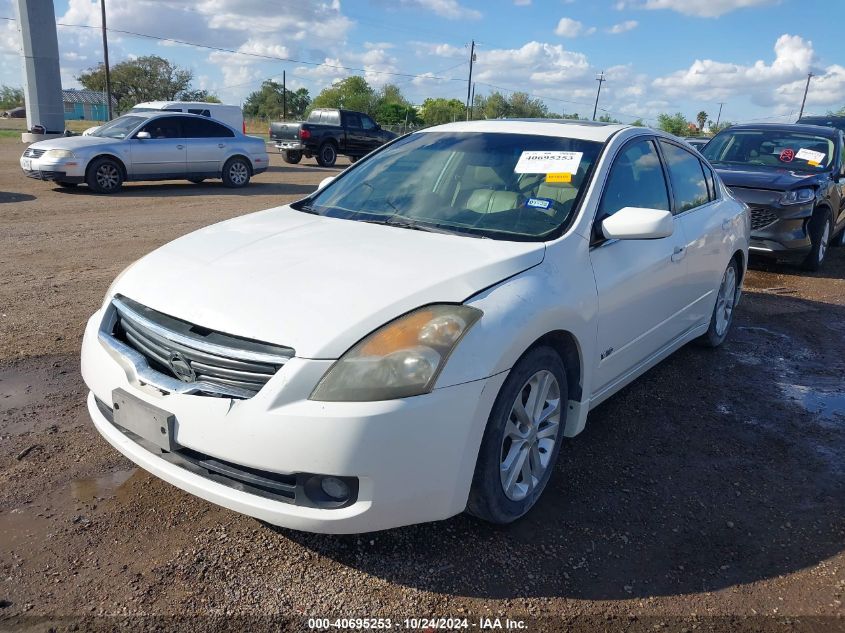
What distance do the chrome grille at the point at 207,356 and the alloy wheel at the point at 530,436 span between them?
0.97 m

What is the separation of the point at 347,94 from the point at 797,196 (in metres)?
78.9

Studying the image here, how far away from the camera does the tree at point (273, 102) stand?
80131 mm

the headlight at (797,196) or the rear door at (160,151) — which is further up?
the headlight at (797,196)

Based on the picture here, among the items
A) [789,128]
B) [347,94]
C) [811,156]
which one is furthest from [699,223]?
[347,94]

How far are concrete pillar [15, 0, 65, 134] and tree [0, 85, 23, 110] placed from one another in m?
70.3

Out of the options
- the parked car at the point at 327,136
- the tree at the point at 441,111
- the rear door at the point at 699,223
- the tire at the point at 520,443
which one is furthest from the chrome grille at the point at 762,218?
the tree at the point at 441,111

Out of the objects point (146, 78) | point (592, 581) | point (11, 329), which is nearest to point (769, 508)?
point (592, 581)

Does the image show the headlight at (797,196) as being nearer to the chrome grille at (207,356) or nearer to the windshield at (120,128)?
the chrome grille at (207,356)

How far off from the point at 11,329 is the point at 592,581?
14.7 ft

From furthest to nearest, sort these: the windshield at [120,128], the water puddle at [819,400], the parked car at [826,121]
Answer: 1. the parked car at [826,121]
2. the windshield at [120,128]
3. the water puddle at [819,400]

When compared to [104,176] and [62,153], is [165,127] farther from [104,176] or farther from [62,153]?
[62,153]

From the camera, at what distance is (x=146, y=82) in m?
64.4

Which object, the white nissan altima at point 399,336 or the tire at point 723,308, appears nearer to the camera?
the white nissan altima at point 399,336

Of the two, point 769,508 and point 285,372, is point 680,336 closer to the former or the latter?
point 769,508
